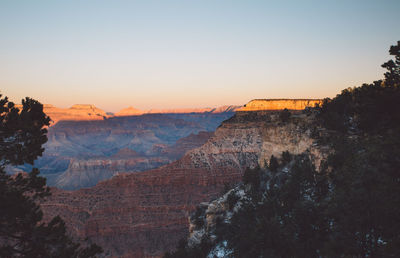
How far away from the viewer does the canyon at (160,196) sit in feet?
154

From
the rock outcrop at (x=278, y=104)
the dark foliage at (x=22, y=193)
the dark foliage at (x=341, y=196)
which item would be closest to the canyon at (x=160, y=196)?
the rock outcrop at (x=278, y=104)

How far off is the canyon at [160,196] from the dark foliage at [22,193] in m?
21.4

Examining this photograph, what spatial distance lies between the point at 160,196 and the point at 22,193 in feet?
153

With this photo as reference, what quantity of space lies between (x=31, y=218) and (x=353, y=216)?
34.9 feet

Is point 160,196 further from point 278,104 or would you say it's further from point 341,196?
point 341,196

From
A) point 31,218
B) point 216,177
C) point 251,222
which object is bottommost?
point 216,177

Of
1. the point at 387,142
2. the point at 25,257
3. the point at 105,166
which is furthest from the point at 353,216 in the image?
the point at 105,166

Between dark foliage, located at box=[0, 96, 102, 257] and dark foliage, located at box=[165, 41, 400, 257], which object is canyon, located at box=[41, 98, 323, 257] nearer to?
dark foliage, located at box=[165, 41, 400, 257]

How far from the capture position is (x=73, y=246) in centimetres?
1221

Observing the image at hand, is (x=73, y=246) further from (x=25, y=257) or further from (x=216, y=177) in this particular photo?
(x=216, y=177)

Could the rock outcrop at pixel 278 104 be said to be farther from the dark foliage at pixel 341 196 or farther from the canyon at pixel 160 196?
the dark foliage at pixel 341 196

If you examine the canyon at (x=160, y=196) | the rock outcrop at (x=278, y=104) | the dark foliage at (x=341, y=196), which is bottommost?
the canyon at (x=160, y=196)

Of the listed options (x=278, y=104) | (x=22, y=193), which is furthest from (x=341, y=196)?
(x=278, y=104)

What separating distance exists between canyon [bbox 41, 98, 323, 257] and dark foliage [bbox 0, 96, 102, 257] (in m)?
21.4
